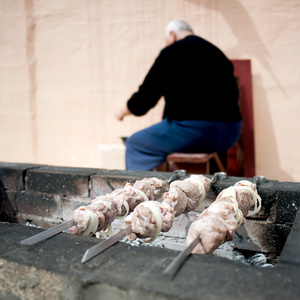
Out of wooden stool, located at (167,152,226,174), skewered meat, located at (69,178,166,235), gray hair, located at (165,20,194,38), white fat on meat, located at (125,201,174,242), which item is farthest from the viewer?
gray hair, located at (165,20,194,38)

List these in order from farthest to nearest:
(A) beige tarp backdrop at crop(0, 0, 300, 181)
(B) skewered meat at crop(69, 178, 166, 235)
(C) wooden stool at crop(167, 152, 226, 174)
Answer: (A) beige tarp backdrop at crop(0, 0, 300, 181) < (C) wooden stool at crop(167, 152, 226, 174) < (B) skewered meat at crop(69, 178, 166, 235)

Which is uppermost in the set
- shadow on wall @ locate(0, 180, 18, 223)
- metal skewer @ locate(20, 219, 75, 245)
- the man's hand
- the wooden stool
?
the man's hand

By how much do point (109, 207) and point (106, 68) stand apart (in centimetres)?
508

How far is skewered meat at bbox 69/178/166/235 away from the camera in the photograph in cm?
185

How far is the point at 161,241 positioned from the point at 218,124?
1903mm

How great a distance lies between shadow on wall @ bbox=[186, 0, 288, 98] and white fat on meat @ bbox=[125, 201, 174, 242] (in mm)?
4694

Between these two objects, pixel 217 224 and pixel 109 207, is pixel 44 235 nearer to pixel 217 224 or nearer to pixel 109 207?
pixel 109 207

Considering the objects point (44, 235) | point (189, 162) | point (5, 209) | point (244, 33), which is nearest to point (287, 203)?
point (44, 235)

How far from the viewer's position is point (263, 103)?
586 cm

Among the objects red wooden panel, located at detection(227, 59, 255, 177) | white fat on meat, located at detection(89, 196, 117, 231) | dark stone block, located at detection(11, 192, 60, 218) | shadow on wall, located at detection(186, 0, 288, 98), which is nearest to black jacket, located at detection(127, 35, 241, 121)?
red wooden panel, located at detection(227, 59, 255, 177)

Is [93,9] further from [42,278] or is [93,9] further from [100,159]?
[42,278]

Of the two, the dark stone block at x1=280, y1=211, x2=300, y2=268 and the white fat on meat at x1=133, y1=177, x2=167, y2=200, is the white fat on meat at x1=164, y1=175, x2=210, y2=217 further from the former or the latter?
the dark stone block at x1=280, y1=211, x2=300, y2=268

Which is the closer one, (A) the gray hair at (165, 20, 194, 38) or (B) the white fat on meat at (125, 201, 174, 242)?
(B) the white fat on meat at (125, 201, 174, 242)

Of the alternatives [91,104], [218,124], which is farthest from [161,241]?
[91,104]
